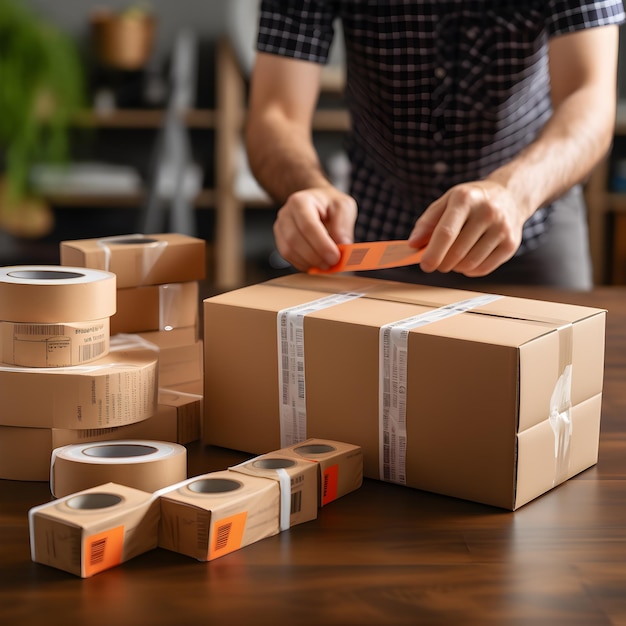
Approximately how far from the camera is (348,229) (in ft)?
4.26

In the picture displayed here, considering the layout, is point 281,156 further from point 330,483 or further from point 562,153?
point 330,483

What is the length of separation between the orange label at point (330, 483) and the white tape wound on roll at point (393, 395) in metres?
0.08

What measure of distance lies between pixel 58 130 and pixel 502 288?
2576mm

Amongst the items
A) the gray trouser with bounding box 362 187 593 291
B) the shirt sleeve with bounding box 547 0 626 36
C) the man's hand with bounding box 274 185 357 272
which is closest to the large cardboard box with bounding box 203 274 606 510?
the man's hand with bounding box 274 185 357 272

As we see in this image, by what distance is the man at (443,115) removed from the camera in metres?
1.41

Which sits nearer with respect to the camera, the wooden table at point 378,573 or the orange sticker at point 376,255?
the wooden table at point 378,573

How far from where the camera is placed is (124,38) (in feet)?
12.9

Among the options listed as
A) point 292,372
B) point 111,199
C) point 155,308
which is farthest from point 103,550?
point 111,199

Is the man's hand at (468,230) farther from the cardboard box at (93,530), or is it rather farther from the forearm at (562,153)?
the cardboard box at (93,530)

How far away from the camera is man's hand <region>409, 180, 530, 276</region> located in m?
1.16

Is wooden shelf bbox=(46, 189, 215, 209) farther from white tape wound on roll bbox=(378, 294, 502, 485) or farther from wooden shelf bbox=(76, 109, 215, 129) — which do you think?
white tape wound on roll bbox=(378, 294, 502, 485)

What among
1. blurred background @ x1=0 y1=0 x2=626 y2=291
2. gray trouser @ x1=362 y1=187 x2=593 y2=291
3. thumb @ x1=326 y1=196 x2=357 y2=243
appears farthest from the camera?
blurred background @ x1=0 y1=0 x2=626 y2=291

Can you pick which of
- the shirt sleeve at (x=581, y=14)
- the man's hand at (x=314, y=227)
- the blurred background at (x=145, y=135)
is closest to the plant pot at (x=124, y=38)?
the blurred background at (x=145, y=135)

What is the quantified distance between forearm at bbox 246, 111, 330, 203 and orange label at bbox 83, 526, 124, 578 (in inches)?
32.3
